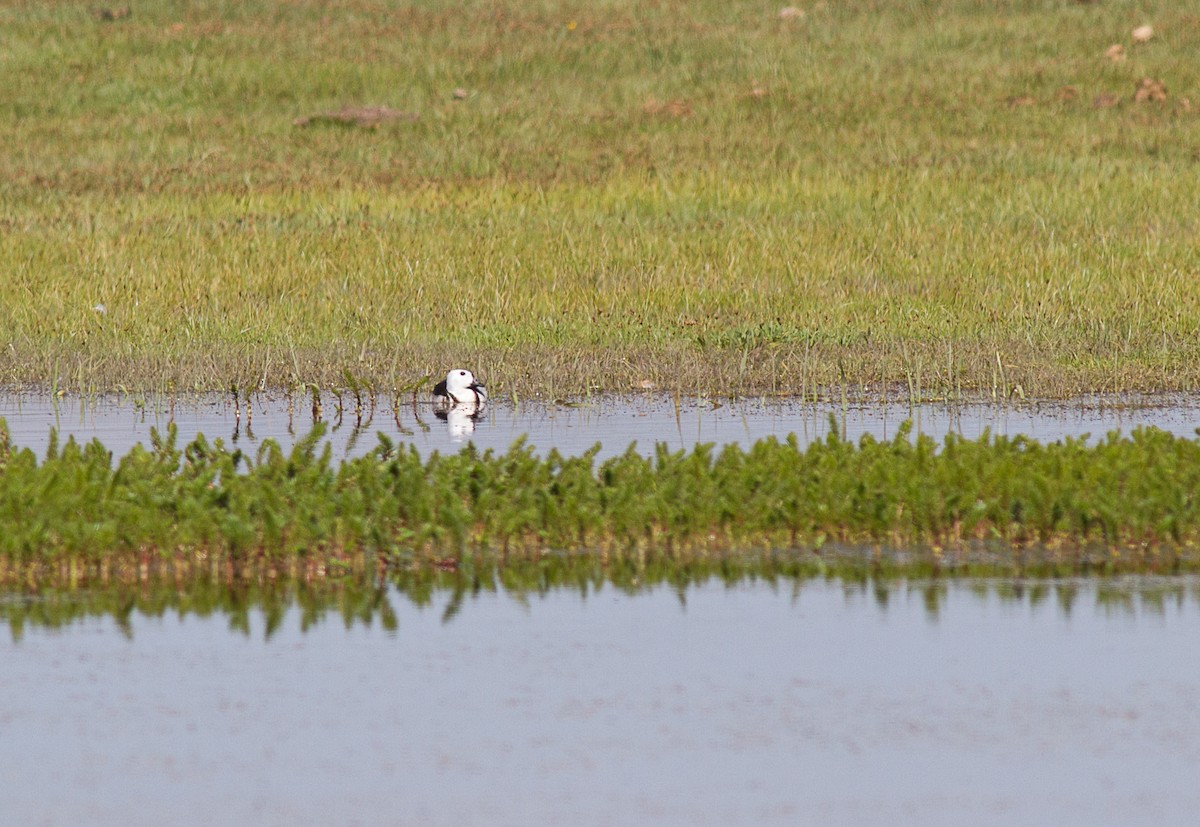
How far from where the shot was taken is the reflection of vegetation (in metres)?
8.16

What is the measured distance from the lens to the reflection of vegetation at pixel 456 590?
8.16 meters

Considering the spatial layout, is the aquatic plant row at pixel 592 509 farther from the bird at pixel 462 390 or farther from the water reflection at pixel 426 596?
the bird at pixel 462 390

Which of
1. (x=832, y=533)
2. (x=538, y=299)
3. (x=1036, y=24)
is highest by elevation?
(x=1036, y=24)

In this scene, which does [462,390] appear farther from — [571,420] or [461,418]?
[571,420]

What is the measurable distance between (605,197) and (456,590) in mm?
17363

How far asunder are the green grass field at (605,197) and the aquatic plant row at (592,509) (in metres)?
4.43

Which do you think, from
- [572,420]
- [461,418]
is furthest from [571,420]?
[461,418]

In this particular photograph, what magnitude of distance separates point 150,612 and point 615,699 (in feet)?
7.34

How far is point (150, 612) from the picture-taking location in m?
8.20

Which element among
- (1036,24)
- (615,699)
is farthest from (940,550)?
(1036,24)

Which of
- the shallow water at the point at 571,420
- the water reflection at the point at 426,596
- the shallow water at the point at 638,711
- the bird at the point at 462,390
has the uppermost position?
the bird at the point at 462,390

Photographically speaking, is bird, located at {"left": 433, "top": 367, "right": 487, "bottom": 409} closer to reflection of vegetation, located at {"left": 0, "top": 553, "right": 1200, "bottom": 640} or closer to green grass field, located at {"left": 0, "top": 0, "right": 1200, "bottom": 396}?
green grass field, located at {"left": 0, "top": 0, "right": 1200, "bottom": 396}

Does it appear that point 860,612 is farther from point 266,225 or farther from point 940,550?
point 266,225

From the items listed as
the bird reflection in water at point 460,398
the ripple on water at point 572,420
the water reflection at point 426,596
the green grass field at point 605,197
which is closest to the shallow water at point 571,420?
the ripple on water at point 572,420
